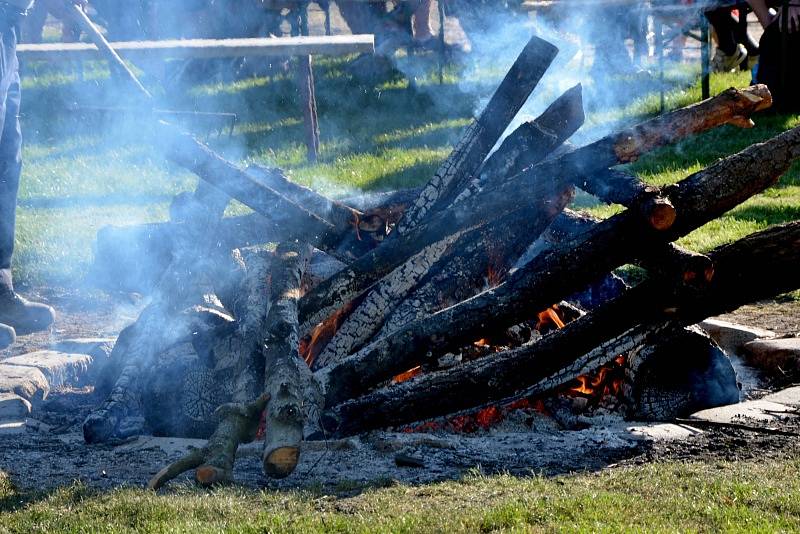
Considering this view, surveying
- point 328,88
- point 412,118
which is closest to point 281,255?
point 412,118

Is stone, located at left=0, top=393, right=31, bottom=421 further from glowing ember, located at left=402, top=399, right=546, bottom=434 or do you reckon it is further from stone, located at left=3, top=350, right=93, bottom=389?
glowing ember, located at left=402, top=399, right=546, bottom=434

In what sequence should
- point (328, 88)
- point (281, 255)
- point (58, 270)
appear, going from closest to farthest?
point (281, 255), point (58, 270), point (328, 88)

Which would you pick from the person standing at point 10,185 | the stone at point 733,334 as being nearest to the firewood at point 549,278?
the stone at point 733,334

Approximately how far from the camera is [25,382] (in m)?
5.37

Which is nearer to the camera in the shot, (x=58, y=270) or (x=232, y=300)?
(x=232, y=300)

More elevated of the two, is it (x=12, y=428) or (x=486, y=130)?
(x=486, y=130)

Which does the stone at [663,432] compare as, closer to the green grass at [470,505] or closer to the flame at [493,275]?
the green grass at [470,505]

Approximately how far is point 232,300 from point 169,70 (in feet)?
27.8

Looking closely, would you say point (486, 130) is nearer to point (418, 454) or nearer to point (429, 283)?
point (429, 283)

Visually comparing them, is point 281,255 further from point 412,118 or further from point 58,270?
point 412,118

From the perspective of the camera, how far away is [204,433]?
4.73 metres

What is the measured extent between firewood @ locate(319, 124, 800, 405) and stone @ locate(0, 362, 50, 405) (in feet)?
6.33

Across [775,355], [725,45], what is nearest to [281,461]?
[775,355]

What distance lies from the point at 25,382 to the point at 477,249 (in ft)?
8.07
